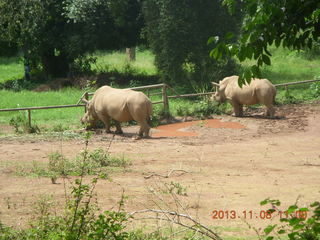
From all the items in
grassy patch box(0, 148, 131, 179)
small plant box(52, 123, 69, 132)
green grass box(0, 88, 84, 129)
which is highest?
grassy patch box(0, 148, 131, 179)

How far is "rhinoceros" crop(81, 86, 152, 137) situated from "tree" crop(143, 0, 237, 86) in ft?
21.4

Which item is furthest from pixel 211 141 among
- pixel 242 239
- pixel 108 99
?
pixel 242 239

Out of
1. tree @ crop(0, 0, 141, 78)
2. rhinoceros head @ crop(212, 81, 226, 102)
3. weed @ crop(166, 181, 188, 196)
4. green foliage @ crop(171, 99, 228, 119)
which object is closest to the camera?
weed @ crop(166, 181, 188, 196)

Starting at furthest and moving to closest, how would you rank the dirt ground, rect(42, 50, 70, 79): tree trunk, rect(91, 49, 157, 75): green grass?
rect(91, 49, 157, 75): green grass
rect(42, 50, 70, 79): tree trunk
the dirt ground

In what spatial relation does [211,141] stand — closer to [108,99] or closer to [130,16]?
[108,99]

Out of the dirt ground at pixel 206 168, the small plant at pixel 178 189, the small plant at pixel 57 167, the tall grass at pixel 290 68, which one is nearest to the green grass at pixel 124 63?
the tall grass at pixel 290 68

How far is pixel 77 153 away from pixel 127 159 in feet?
5.06

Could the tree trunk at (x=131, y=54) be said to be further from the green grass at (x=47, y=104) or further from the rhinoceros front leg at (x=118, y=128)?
the rhinoceros front leg at (x=118, y=128)

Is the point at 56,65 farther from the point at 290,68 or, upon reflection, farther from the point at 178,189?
the point at 178,189

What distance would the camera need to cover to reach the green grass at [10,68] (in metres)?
30.6

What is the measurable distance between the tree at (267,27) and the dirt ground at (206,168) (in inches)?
82.9

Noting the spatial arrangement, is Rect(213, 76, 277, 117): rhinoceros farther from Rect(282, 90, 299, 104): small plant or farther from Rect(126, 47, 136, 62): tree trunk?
Rect(126, 47, 136, 62): tree trunk

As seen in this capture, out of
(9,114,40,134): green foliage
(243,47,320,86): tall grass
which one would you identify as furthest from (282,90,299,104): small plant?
(9,114,40,134): green foliage

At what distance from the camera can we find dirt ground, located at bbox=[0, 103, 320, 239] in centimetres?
937
